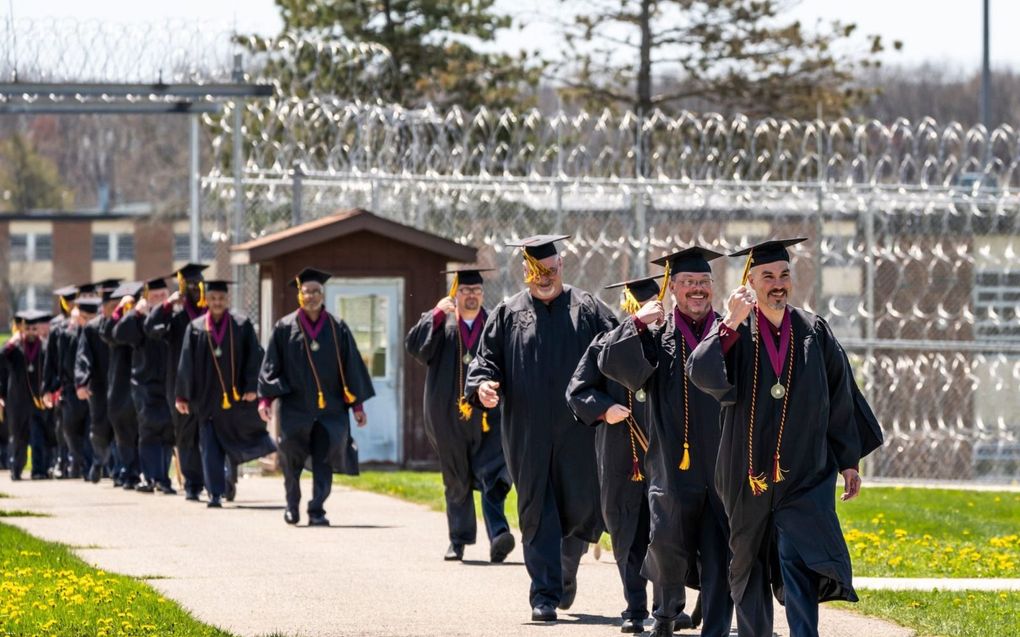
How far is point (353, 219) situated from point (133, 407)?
276cm

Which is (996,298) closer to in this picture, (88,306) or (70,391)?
(88,306)

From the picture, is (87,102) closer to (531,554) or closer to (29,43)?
(29,43)

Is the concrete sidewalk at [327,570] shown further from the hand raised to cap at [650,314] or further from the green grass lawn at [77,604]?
the hand raised to cap at [650,314]

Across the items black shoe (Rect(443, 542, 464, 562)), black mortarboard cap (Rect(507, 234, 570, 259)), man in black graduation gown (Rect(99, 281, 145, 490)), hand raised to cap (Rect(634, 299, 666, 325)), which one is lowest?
black shoe (Rect(443, 542, 464, 562))

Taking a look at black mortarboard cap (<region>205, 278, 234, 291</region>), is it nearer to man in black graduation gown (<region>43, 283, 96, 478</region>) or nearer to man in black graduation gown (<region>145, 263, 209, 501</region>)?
man in black graduation gown (<region>145, 263, 209, 501</region>)

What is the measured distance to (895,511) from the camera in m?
15.9

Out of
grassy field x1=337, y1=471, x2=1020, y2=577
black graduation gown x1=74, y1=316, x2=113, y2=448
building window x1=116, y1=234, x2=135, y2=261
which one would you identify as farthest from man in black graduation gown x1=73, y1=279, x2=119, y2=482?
building window x1=116, y1=234, x2=135, y2=261

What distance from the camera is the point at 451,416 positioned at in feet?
43.0

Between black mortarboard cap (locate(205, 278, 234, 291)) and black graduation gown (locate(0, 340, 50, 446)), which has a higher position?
black mortarboard cap (locate(205, 278, 234, 291))

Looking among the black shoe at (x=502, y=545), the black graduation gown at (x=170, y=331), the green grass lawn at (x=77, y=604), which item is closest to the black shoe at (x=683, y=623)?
the green grass lawn at (x=77, y=604)

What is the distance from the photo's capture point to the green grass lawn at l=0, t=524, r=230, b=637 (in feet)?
30.3

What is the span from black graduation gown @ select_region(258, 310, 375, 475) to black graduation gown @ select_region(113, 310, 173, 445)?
352cm

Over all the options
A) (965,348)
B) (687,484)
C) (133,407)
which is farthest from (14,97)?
(687,484)

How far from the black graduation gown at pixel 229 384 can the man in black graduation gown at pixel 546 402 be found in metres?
6.92
